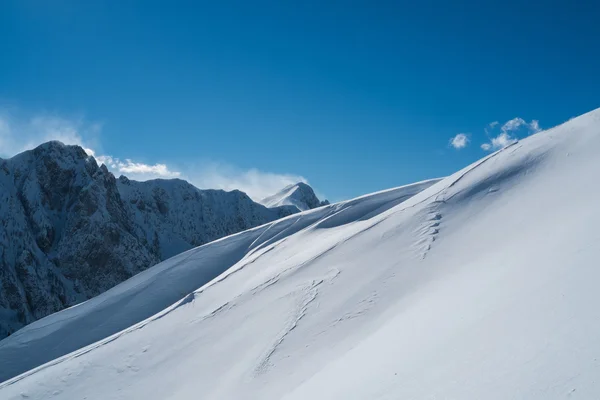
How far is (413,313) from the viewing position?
779 cm

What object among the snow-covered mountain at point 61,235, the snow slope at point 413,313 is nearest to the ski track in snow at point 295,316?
the snow slope at point 413,313

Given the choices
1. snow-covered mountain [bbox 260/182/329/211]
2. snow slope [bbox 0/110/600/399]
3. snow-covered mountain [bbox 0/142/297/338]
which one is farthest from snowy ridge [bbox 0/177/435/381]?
snow-covered mountain [bbox 260/182/329/211]

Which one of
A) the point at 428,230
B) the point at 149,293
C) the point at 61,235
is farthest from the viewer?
the point at 61,235

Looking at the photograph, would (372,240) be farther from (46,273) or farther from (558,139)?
(46,273)

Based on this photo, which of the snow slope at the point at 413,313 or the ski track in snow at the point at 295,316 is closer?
the snow slope at the point at 413,313

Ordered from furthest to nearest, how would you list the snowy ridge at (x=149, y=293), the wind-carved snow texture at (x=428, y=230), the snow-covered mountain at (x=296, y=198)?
the snow-covered mountain at (x=296, y=198), the snowy ridge at (x=149, y=293), the wind-carved snow texture at (x=428, y=230)

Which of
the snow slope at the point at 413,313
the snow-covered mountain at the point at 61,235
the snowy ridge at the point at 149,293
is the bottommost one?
the snow slope at the point at 413,313

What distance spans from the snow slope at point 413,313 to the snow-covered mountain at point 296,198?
114 meters

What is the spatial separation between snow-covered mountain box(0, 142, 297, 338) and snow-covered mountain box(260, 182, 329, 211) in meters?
58.4

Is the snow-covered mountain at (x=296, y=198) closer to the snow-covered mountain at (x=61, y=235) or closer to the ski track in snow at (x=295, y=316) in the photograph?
the snow-covered mountain at (x=61, y=235)

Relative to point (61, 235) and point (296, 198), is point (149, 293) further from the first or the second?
point (296, 198)

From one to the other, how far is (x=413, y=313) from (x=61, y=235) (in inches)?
2795

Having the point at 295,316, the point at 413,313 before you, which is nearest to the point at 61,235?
the point at 295,316

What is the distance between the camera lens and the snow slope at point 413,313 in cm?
464
